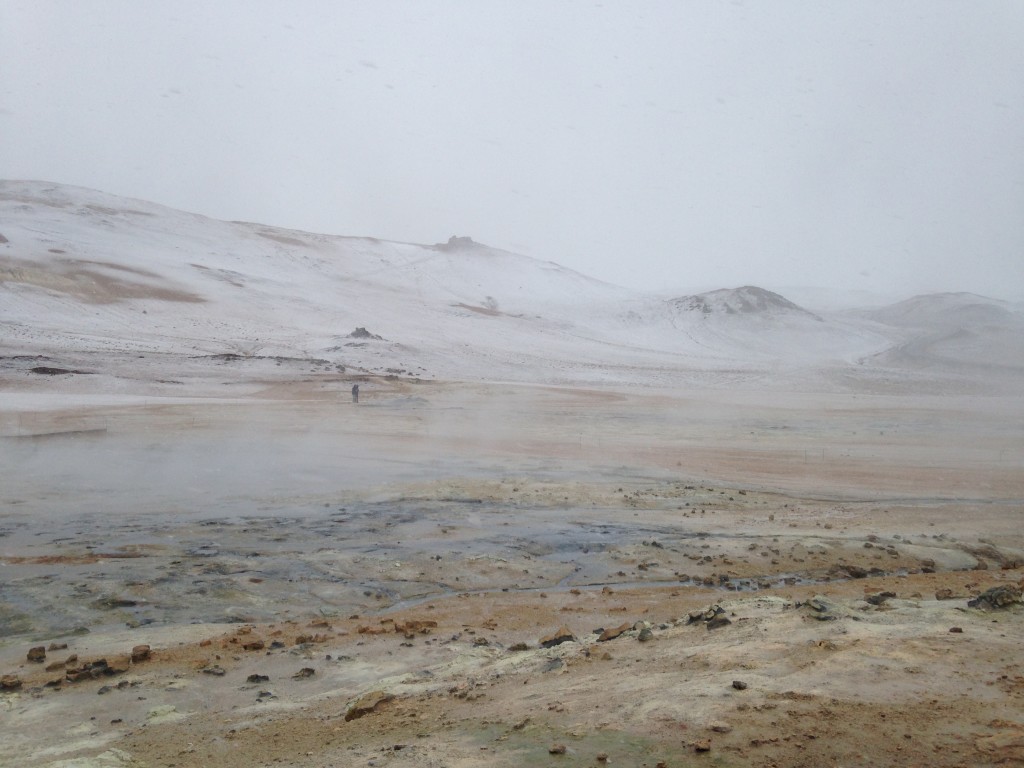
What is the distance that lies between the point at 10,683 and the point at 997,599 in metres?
6.44

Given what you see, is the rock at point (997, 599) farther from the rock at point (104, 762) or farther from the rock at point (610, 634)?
the rock at point (104, 762)

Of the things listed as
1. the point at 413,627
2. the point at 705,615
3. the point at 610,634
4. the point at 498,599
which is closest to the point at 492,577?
the point at 498,599

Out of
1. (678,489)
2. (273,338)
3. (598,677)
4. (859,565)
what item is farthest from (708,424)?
(273,338)

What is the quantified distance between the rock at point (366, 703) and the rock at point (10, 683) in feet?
7.55

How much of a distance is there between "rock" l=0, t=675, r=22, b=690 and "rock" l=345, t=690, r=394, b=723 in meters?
2.30

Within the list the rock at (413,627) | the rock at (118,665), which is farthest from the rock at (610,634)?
the rock at (118,665)

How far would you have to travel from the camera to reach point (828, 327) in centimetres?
6962

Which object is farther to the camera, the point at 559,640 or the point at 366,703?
the point at 559,640

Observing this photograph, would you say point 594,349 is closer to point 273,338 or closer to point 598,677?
point 273,338

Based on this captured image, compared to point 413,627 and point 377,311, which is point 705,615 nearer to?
point 413,627

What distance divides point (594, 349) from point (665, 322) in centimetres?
1500

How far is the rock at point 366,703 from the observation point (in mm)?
4941

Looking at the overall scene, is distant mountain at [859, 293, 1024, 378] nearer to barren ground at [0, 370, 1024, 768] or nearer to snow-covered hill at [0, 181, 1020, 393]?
snow-covered hill at [0, 181, 1020, 393]

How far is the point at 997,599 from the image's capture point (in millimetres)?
5801
